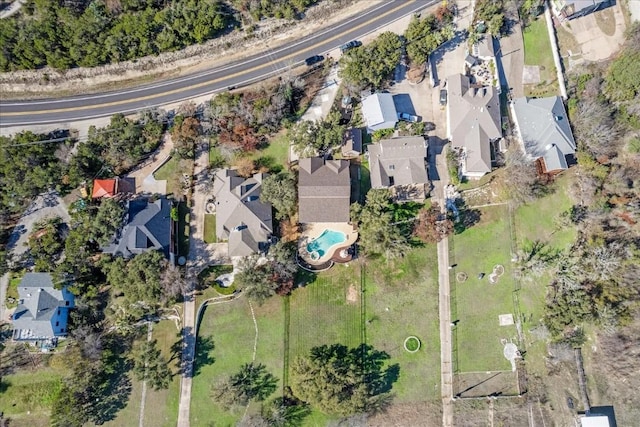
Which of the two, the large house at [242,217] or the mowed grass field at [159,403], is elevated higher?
the large house at [242,217]

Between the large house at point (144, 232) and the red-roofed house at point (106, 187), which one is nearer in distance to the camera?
the large house at point (144, 232)

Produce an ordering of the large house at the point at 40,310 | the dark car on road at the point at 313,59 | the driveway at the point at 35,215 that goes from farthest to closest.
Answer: the dark car on road at the point at 313,59
the driveway at the point at 35,215
the large house at the point at 40,310

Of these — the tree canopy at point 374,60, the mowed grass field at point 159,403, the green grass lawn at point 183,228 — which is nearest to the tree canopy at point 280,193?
the green grass lawn at point 183,228

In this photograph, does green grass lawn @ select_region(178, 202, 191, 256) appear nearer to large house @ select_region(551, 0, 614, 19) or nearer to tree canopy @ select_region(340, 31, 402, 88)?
tree canopy @ select_region(340, 31, 402, 88)

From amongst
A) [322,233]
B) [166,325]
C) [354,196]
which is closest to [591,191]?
[354,196]

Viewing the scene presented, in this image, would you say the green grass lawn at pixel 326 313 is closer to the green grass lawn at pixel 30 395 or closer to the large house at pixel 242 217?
the large house at pixel 242 217

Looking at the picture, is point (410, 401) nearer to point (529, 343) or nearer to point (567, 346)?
Result: point (529, 343)

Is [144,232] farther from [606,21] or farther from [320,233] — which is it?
[606,21]
